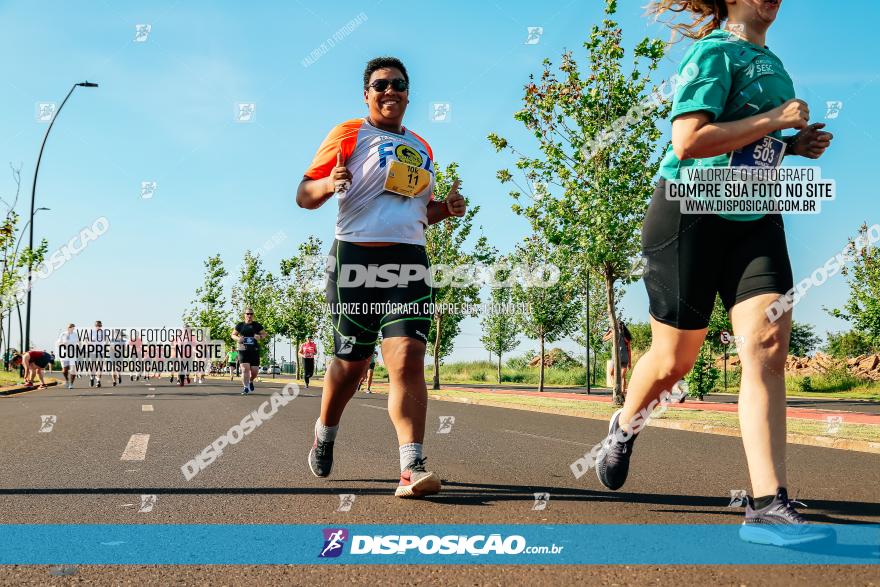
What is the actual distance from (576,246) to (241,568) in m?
14.1

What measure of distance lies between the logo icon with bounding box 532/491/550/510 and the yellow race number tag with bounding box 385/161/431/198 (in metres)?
1.77

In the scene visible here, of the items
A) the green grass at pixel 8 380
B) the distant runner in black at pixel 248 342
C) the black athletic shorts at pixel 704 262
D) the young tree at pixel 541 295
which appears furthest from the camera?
the young tree at pixel 541 295

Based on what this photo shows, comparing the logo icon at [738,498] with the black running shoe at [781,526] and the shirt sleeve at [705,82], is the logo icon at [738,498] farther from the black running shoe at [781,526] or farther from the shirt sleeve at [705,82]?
the shirt sleeve at [705,82]

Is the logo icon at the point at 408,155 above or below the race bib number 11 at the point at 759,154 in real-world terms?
above

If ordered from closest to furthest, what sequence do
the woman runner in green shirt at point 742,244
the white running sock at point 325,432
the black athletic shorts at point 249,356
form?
the woman runner in green shirt at point 742,244 → the white running sock at point 325,432 → the black athletic shorts at point 249,356

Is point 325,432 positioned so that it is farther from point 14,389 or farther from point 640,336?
point 640,336

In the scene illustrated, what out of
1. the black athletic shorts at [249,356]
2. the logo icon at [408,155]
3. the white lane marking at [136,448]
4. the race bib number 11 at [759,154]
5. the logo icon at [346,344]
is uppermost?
the logo icon at [408,155]

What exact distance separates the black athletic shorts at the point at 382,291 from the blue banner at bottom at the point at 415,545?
3.97 feet

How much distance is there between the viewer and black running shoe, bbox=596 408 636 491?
363 centimetres

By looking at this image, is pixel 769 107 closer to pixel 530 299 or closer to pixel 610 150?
pixel 610 150

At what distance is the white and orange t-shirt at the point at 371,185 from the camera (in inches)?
165

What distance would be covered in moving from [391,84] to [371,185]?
1.98 feet

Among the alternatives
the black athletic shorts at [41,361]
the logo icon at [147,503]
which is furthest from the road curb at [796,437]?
the black athletic shorts at [41,361]

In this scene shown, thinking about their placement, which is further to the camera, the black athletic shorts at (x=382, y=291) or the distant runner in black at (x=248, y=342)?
the distant runner in black at (x=248, y=342)
